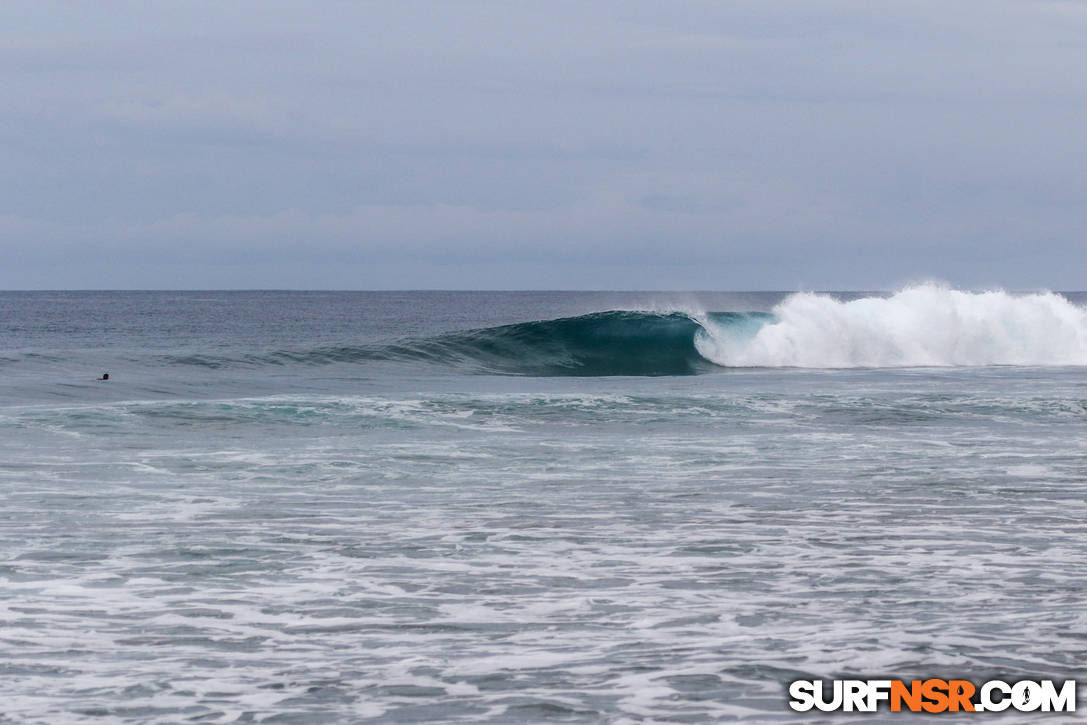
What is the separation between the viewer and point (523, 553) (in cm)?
820

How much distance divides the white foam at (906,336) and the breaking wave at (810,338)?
0.03 metres

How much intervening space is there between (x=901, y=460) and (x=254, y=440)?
7685mm

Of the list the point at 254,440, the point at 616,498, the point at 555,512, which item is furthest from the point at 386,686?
the point at 254,440

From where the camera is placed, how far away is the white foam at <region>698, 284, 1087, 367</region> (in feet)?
115

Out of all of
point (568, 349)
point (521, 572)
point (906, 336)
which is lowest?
point (521, 572)

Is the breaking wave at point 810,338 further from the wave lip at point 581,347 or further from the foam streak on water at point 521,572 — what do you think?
the foam streak on water at point 521,572

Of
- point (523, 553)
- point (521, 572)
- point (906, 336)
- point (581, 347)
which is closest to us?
point (521, 572)

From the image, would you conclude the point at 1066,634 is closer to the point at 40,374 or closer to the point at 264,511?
the point at 264,511

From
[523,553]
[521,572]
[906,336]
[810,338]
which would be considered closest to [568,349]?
[810,338]

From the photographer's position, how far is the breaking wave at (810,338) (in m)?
34.2

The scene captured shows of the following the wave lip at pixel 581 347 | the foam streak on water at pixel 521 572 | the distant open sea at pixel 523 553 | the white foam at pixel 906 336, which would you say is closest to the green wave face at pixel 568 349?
the wave lip at pixel 581 347

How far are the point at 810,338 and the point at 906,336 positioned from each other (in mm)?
2803

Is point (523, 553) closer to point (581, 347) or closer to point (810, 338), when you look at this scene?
point (581, 347)

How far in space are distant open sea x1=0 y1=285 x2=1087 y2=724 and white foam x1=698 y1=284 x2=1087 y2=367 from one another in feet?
46.6
